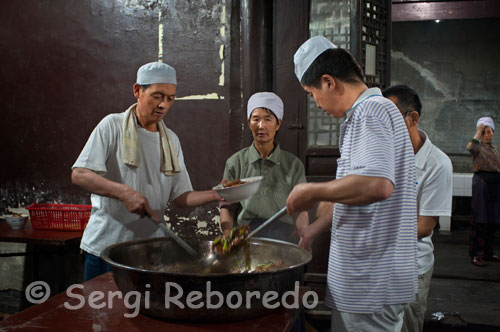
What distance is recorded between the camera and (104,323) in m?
1.80

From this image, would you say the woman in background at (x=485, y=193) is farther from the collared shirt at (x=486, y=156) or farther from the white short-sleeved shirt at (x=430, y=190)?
the white short-sleeved shirt at (x=430, y=190)

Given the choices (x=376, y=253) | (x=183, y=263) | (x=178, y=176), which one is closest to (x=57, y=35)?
(x=178, y=176)

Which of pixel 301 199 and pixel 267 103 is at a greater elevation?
pixel 267 103

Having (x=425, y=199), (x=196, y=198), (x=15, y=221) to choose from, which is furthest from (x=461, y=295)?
(x=15, y=221)

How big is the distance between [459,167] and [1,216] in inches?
383

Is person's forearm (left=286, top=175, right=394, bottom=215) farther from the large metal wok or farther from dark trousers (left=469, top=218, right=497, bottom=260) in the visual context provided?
dark trousers (left=469, top=218, right=497, bottom=260)

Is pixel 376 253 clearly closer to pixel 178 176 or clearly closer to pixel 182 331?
pixel 182 331

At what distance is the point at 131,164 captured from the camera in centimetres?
289

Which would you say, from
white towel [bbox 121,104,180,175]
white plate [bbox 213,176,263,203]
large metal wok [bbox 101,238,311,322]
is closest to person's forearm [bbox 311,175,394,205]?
large metal wok [bbox 101,238,311,322]

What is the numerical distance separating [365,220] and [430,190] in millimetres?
1116

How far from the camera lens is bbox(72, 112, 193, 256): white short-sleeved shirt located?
111 inches

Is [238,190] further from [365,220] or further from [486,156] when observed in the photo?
[486,156]

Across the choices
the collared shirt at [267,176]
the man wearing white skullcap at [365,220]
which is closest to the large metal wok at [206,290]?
the man wearing white skullcap at [365,220]

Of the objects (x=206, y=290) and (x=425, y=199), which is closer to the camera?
(x=206, y=290)
